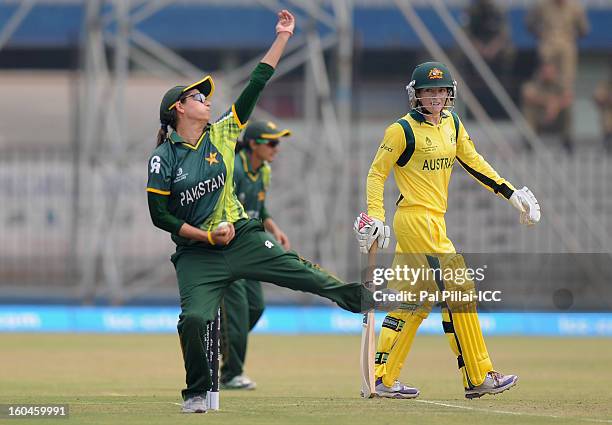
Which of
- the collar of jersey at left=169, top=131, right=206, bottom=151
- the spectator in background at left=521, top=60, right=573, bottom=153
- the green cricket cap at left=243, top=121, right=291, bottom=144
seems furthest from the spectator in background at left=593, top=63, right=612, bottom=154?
the collar of jersey at left=169, top=131, right=206, bottom=151

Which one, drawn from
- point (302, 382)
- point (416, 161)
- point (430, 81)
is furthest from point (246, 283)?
point (430, 81)

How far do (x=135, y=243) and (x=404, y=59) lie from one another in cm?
752

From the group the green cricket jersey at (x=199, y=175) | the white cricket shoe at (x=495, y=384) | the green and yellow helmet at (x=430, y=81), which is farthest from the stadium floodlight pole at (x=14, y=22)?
the white cricket shoe at (x=495, y=384)

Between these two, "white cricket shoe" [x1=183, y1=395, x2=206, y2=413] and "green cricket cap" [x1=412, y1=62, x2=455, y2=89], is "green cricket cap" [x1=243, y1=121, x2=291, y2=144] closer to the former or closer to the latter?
"green cricket cap" [x1=412, y1=62, x2=455, y2=89]

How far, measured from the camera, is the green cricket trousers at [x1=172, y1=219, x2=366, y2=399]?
9.12 metres

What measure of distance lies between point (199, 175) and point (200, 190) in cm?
10

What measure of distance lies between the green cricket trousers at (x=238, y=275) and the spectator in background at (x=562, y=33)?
15.4 meters

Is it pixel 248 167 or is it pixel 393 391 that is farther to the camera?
pixel 248 167

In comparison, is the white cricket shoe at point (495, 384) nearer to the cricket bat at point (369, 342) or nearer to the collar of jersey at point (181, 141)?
the cricket bat at point (369, 342)

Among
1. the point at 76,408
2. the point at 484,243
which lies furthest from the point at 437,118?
the point at 484,243

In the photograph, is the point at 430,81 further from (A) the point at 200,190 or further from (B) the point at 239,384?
(B) the point at 239,384

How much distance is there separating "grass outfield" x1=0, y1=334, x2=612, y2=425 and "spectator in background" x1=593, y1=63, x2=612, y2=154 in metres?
6.56

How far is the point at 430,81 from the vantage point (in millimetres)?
10148

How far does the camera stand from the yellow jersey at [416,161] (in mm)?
10148
